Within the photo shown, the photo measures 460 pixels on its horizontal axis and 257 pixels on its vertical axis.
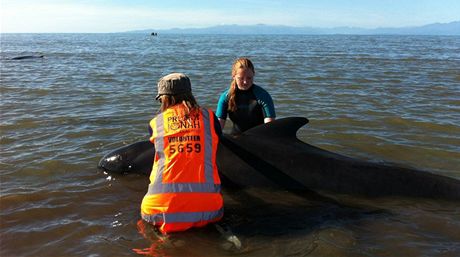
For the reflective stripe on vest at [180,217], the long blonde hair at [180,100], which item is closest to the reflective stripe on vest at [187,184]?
the long blonde hair at [180,100]

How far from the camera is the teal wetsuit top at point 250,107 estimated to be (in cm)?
737

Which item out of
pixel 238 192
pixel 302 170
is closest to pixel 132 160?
pixel 238 192

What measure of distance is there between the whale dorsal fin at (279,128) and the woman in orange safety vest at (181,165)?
4.40 ft

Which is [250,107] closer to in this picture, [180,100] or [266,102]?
[266,102]

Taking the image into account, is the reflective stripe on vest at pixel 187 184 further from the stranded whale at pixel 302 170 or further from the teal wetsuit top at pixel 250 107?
the teal wetsuit top at pixel 250 107

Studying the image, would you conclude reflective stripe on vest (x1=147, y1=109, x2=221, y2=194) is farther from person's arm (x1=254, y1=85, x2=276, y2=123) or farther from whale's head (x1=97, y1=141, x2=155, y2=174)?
person's arm (x1=254, y1=85, x2=276, y2=123)

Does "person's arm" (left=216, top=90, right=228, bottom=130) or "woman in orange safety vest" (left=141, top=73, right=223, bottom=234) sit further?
"person's arm" (left=216, top=90, right=228, bottom=130)

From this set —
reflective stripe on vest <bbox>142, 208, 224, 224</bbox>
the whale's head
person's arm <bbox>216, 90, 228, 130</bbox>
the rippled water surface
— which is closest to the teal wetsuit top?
person's arm <bbox>216, 90, 228, 130</bbox>

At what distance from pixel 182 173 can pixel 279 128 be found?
6.18 ft

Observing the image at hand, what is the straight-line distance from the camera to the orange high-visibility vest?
199 inches

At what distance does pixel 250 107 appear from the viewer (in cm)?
747

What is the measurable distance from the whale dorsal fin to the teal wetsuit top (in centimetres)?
95

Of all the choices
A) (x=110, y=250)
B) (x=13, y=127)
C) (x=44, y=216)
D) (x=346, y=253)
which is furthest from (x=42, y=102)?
(x=346, y=253)

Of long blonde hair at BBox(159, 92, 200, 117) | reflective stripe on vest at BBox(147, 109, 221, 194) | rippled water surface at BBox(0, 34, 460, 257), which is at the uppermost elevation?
long blonde hair at BBox(159, 92, 200, 117)
